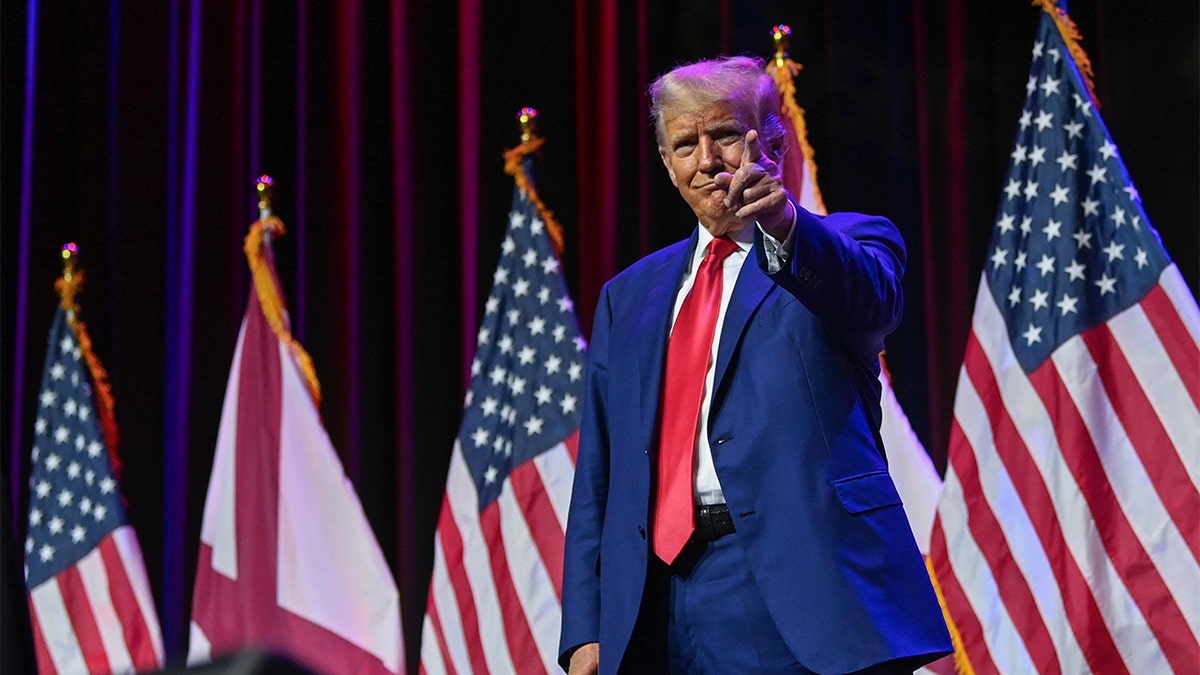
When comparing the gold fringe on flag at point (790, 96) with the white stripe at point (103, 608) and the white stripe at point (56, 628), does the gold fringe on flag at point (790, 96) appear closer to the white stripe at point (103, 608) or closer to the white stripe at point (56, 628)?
the white stripe at point (103, 608)

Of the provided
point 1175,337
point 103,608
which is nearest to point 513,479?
point 103,608

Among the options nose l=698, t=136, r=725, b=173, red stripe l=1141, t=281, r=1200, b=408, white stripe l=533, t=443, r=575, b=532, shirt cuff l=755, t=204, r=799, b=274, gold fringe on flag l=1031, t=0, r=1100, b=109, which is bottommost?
white stripe l=533, t=443, r=575, b=532

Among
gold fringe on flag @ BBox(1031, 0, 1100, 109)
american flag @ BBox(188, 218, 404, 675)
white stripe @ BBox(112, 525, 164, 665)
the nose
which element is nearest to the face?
the nose

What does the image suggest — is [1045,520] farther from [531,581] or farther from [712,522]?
[712,522]

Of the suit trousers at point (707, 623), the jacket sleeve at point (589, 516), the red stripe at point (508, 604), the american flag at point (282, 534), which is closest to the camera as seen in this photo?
the suit trousers at point (707, 623)

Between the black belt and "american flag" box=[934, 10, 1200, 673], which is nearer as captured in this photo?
the black belt

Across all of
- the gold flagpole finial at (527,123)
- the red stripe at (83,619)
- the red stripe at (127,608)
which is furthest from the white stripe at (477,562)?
the red stripe at (83,619)

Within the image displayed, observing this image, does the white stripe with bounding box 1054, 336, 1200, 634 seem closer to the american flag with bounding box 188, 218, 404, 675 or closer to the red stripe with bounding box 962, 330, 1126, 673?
the red stripe with bounding box 962, 330, 1126, 673

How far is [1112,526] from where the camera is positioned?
275 cm

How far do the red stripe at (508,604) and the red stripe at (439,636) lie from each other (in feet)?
0.56

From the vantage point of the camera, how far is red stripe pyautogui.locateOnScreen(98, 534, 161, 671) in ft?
11.4

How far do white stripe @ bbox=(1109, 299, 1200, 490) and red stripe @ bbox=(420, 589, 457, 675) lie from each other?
174 cm

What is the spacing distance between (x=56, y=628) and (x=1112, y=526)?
2740 millimetres

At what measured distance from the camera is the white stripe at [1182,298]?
2.73 meters
